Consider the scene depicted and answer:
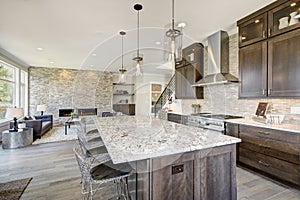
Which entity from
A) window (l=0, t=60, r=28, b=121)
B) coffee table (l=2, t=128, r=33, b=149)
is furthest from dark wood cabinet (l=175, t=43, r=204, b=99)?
window (l=0, t=60, r=28, b=121)

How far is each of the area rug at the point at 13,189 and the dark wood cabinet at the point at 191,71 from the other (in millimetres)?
4030

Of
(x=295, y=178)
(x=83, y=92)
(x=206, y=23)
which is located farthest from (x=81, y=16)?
(x=83, y=92)

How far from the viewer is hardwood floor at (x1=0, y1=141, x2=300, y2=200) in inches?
84.8

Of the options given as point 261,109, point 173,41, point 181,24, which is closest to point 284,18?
point 261,109

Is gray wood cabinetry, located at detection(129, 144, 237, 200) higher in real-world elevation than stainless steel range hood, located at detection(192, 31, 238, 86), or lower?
lower

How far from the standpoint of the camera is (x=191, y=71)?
14.9ft

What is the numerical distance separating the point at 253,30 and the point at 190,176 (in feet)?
9.98

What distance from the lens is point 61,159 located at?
3.48m

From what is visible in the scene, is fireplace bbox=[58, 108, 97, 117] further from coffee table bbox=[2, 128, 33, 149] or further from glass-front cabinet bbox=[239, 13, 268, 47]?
glass-front cabinet bbox=[239, 13, 268, 47]

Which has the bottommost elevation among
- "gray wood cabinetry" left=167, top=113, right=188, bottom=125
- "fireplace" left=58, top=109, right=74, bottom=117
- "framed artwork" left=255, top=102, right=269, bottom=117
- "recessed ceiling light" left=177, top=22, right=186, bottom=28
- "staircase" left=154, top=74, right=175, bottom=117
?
"fireplace" left=58, top=109, right=74, bottom=117

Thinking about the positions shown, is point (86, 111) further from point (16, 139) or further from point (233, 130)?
point (233, 130)

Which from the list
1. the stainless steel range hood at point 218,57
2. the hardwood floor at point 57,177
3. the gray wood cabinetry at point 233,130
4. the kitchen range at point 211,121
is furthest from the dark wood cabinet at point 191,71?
the hardwood floor at point 57,177

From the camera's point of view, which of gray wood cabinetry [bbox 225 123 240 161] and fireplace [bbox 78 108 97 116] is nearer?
gray wood cabinetry [bbox 225 123 240 161]

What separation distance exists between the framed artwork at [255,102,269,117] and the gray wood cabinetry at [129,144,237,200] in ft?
6.34
